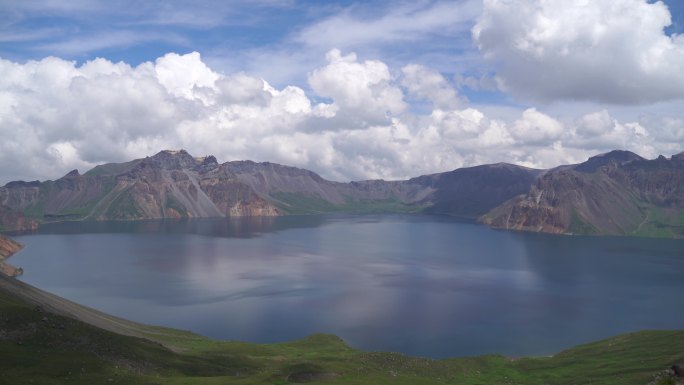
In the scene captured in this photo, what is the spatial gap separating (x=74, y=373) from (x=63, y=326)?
44.4 feet

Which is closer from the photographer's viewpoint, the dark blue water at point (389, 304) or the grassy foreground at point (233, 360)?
the grassy foreground at point (233, 360)

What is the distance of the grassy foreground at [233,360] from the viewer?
50969 mm

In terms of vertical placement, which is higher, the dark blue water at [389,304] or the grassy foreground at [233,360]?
the grassy foreground at [233,360]

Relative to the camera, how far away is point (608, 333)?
117375 mm

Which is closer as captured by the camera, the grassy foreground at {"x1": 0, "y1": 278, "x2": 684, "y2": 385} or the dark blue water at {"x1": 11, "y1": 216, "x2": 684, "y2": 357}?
the grassy foreground at {"x1": 0, "y1": 278, "x2": 684, "y2": 385}

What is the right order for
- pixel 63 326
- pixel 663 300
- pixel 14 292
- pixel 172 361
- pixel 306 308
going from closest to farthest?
pixel 63 326 → pixel 172 361 → pixel 14 292 → pixel 306 308 → pixel 663 300

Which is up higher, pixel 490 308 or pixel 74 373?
pixel 74 373

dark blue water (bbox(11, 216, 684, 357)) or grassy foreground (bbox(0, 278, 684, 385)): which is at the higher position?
grassy foreground (bbox(0, 278, 684, 385))

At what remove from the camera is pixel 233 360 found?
7500cm

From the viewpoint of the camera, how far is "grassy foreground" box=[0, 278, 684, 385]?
50969 mm

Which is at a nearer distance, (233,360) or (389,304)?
(233,360)

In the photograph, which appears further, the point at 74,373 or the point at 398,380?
the point at 398,380

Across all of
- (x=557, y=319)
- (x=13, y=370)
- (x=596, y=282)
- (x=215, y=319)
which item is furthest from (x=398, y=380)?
(x=596, y=282)

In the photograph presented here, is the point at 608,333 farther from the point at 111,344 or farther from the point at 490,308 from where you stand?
the point at 111,344
